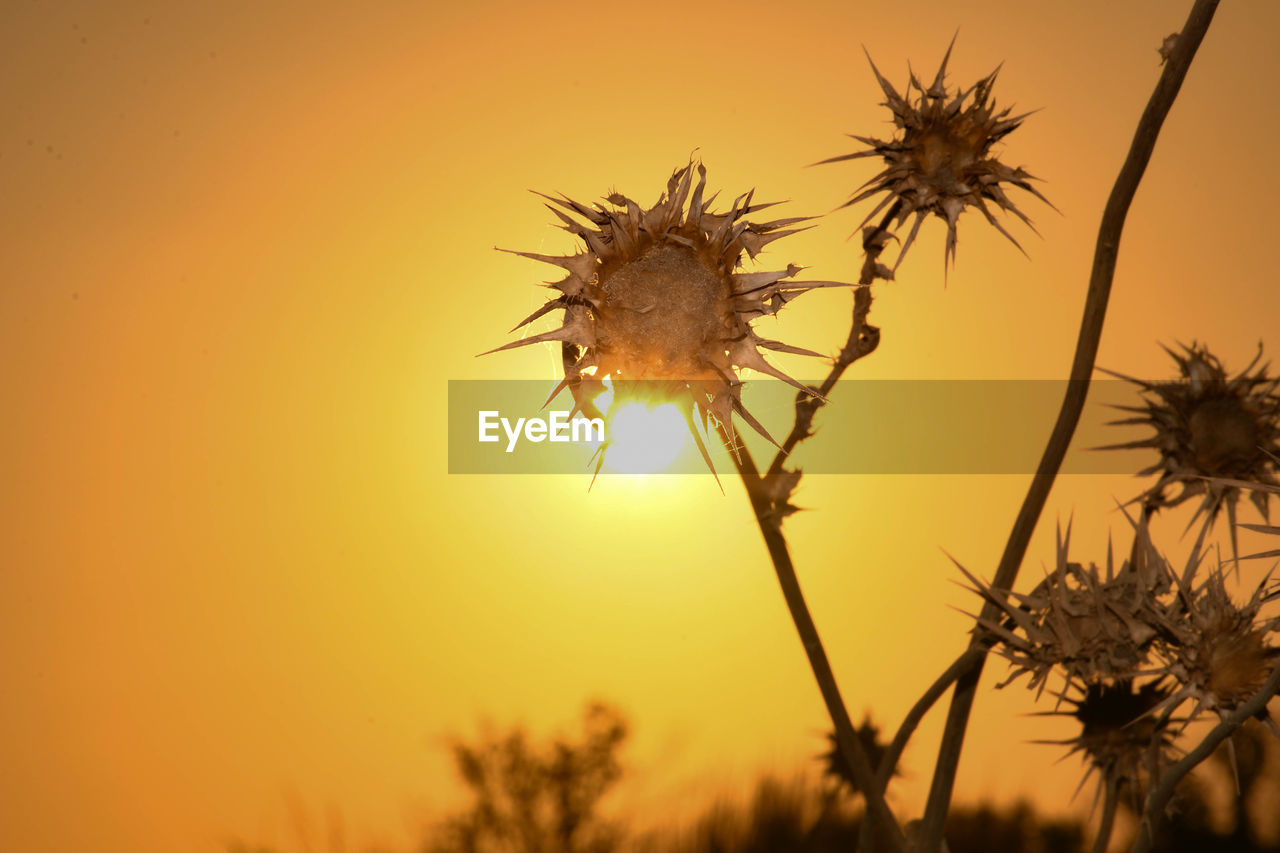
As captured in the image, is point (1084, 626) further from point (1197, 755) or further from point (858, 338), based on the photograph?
point (858, 338)

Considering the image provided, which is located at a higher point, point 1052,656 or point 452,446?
point 452,446

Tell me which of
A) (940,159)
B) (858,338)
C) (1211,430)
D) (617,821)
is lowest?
(617,821)

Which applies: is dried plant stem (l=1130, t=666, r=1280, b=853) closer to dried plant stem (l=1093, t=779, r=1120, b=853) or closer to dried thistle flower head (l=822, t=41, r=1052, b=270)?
dried plant stem (l=1093, t=779, r=1120, b=853)

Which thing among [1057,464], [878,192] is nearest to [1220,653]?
[1057,464]

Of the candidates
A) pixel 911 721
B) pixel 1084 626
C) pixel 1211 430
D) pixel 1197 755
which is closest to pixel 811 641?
pixel 911 721

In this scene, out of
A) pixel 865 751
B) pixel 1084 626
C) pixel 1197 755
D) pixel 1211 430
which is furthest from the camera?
pixel 865 751

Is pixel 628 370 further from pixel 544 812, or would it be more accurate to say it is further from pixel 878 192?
pixel 544 812

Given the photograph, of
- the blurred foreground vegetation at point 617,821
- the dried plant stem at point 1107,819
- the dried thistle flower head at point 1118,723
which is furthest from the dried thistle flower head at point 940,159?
the blurred foreground vegetation at point 617,821
